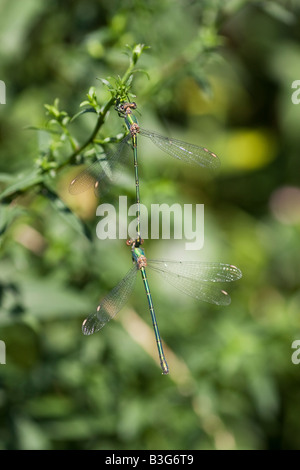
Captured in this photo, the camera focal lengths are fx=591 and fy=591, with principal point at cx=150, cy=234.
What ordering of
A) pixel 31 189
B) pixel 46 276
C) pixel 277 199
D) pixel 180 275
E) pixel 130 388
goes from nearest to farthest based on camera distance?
pixel 31 189
pixel 180 275
pixel 46 276
pixel 130 388
pixel 277 199

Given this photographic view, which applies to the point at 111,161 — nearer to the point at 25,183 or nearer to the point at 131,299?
the point at 25,183

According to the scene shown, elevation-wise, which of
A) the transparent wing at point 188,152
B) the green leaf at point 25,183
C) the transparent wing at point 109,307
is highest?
the transparent wing at point 188,152

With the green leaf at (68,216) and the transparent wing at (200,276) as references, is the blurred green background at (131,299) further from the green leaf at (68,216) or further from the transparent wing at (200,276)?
the transparent wing at (200,276)

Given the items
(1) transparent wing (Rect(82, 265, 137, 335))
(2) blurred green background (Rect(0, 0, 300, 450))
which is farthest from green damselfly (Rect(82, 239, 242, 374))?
(2) blurred green background (Rect(0, 0, 300, 450))

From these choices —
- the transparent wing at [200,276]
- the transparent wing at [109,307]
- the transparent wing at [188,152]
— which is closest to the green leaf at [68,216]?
the transparent wing at [109,307]

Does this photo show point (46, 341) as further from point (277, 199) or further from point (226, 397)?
point (277, 199)

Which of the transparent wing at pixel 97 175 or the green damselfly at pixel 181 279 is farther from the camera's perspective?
Result: the green damselfly at pixel 181 279
